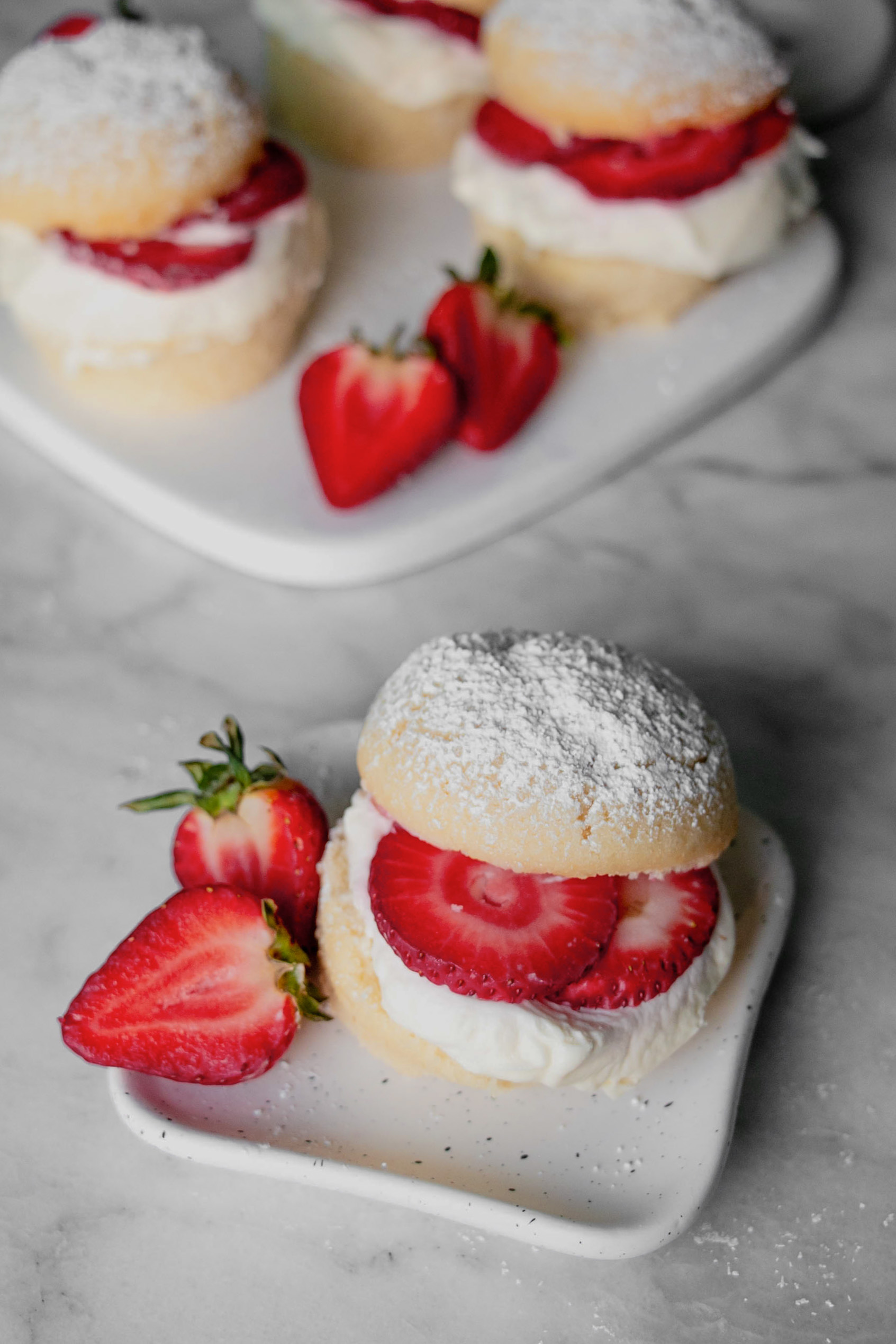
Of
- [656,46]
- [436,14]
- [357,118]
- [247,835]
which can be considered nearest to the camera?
[247,835]

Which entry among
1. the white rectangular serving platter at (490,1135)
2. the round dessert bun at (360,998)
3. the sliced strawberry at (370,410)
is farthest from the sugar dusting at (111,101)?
the white rectangular serving platter at (490,1135)

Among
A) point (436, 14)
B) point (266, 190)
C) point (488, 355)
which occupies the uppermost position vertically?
point (436, 14)

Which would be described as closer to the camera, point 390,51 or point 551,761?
point 551,761

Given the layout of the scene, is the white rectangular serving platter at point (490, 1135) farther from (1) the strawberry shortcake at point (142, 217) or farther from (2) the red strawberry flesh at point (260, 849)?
(1) the strawberry shortcake at point (142, 217)

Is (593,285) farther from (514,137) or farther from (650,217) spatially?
(514,137)

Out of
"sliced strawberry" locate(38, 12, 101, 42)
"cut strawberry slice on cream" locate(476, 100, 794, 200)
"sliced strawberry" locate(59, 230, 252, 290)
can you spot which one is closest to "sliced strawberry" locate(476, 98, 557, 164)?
"cut strawberry slice on cream" locate(476, 100, 794, 200)

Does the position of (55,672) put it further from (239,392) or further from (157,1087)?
(157,1087)

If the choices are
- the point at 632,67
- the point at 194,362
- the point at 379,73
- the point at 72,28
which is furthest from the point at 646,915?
the point at 72,28
